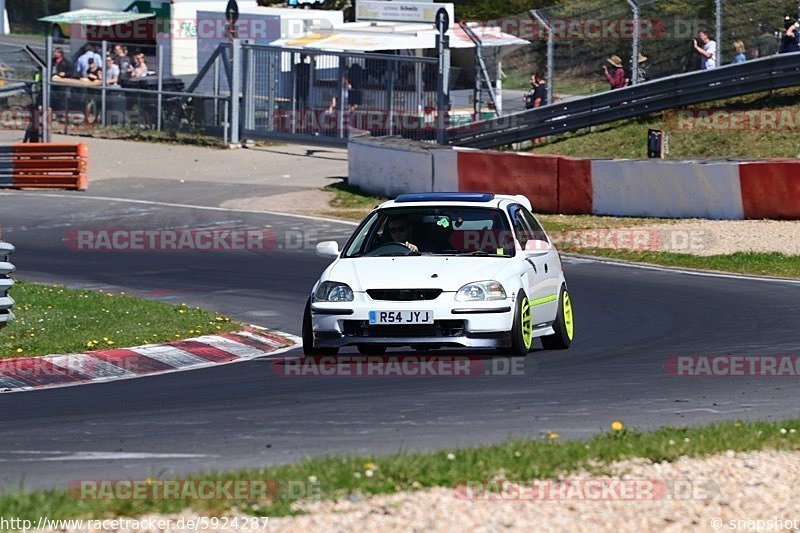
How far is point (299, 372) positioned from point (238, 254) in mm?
9839

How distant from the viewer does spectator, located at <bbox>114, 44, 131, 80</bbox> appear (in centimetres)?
3647

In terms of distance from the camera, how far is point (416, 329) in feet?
35.3

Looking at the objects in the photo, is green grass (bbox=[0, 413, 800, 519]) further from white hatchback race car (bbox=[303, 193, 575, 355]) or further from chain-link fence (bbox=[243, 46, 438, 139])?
chain-link fence (bbox=[243, 46, 438, 139])

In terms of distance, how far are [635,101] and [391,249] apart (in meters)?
18.7

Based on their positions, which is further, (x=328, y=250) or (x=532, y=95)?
(x=532, y=95)

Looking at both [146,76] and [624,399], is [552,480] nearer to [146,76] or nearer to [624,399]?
[624,399]

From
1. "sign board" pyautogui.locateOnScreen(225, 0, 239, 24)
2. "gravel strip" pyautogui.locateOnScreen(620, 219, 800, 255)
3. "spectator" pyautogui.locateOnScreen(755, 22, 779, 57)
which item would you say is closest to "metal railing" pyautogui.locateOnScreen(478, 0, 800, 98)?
"spectator" pyautogui.locateOnScreen(755, 22, 779, 57)

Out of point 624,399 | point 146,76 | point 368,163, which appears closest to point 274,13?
point 146,76

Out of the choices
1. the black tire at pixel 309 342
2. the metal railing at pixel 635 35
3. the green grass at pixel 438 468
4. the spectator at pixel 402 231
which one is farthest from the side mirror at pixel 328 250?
the metal railing at pixel 635 35

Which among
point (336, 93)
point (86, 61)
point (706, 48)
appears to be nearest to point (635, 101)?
point (706, 48)

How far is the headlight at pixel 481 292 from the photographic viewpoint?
10.8 metres

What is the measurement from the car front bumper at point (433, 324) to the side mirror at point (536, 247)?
1.12 metres

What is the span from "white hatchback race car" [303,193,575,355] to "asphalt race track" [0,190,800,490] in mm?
436

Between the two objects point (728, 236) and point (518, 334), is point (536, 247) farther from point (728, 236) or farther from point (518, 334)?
point (728, 236)
